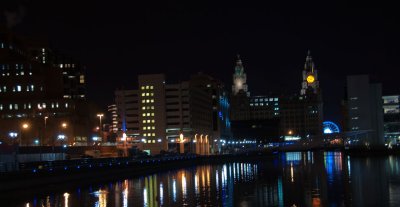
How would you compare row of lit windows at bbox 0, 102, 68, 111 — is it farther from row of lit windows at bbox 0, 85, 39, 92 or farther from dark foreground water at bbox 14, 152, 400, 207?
dark foreground water at bbox 14, 152, 400, 207

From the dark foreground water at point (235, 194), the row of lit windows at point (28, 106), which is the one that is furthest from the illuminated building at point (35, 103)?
the dark foreground water at point (235, 194)

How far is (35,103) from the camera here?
535 feet

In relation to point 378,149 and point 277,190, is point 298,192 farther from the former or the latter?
point 378,149

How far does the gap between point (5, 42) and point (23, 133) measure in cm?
5502

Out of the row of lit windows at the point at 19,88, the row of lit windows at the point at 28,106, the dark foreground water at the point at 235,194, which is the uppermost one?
the row of lit windows at the point at 19,88

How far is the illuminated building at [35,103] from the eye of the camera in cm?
14550

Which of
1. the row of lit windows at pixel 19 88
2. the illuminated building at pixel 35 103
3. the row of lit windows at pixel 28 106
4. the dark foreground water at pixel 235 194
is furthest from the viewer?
the row of lit windows at pixel 19 88

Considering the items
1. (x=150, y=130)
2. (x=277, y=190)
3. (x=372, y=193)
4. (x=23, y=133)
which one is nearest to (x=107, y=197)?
(x=277, y=190)

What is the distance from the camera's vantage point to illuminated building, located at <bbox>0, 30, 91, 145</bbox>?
145500mm

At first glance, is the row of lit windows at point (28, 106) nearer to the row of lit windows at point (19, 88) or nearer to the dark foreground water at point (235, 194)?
the row of lit windows at point (19, 88)

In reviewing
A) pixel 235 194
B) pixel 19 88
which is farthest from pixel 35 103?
pixel 235 194

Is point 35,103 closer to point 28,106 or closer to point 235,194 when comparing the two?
point 28,106

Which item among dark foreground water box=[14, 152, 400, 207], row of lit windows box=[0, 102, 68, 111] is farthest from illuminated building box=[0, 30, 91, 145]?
dark foreground water box=[14, 152, 400, 207]

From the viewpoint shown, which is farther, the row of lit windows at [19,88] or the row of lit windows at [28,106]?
the row of lit windows at [19,88]
